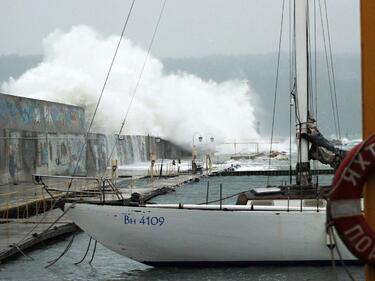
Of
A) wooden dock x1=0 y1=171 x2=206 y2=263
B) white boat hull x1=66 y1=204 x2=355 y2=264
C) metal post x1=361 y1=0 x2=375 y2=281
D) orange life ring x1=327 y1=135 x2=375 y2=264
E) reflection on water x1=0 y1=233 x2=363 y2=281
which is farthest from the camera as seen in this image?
wooden dock x1=0 y1=171 x2=206 y2=263

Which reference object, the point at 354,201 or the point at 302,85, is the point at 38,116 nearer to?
the point at 302,85

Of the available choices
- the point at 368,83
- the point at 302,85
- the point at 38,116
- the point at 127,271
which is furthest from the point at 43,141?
the point at 368,83

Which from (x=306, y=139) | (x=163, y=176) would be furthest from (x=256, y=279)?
(x=163, y=176)

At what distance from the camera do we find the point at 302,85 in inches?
622

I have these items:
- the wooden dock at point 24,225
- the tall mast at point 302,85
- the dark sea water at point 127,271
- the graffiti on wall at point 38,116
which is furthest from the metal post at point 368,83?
the graffiti on wall at point 38,116

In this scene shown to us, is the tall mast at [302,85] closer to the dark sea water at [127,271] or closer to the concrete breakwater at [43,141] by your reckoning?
the dark sea water at [127,271]

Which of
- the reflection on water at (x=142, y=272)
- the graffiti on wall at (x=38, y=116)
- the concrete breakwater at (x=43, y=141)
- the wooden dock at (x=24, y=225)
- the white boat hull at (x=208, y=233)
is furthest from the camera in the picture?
the graffiti on wall at (x=38, y=116)

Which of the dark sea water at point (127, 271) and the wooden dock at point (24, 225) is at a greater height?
the wooden dock at point (24, 225)

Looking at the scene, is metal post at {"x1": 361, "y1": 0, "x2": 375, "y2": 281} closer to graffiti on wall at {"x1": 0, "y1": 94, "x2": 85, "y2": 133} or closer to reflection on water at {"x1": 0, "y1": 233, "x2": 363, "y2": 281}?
reflection on water at {"x1": 0, "y1": 233, "x2": 363, "y2": 281}

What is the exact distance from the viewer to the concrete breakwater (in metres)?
33.3

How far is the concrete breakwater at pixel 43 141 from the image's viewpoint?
33312 mm

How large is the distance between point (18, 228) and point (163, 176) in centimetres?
3556

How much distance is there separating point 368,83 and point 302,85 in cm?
1109

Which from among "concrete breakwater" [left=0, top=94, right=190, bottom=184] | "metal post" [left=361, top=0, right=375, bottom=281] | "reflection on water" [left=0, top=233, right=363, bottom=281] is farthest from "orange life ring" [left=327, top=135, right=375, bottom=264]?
"concrete breakwater" [left=0, top=94, right=190, bottom=184]
